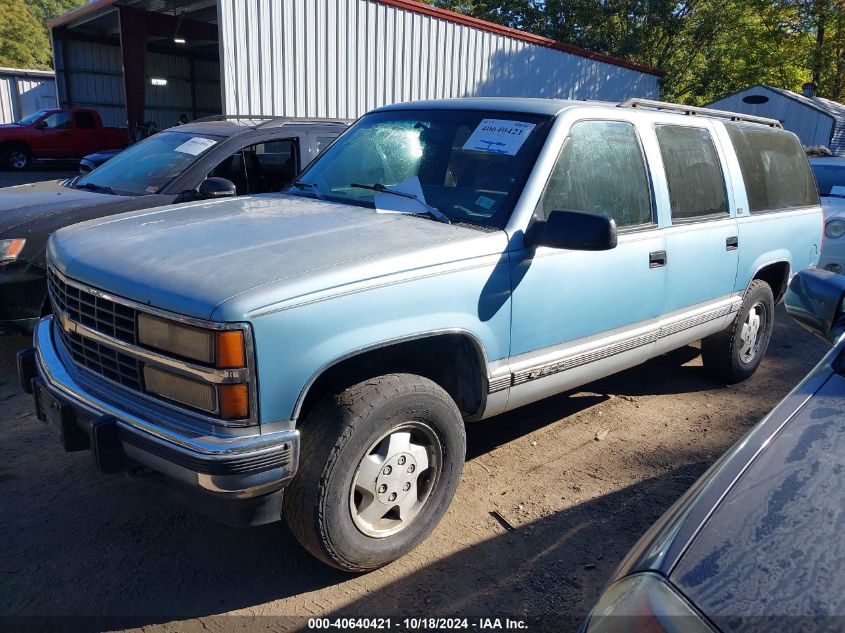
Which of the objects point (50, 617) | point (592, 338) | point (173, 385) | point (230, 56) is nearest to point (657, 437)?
point (592, 338)

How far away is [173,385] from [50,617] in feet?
3.41

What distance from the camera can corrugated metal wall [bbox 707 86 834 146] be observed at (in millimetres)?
19062

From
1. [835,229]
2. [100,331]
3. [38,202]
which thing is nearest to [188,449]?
[100,331]

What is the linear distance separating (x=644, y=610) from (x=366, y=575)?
1808mm

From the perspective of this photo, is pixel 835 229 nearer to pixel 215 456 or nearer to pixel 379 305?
pixel 379 305

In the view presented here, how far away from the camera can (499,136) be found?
11.9ft

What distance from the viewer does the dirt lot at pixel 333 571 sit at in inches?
110

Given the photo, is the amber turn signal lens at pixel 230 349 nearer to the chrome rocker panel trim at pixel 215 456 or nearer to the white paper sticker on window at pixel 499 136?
the chrome rocker panel trim at pixel 215 456

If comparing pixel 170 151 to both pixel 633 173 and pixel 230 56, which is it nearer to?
pixel 633 173

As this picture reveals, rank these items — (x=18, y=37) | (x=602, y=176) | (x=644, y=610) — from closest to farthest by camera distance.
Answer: (x=644, y=610)
(x=602, y=176)
(x=18, y=37)

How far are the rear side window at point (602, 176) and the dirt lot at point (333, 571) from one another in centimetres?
141

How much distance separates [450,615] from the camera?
2.76 m

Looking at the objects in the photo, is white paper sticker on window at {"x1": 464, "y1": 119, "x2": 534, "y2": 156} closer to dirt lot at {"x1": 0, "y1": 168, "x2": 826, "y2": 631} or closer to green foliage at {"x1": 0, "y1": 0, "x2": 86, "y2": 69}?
dirt lot at {"x1": 0, "y1": 168, "x2": 826, "y2": 631}

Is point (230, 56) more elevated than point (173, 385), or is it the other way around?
point (230, 56)
